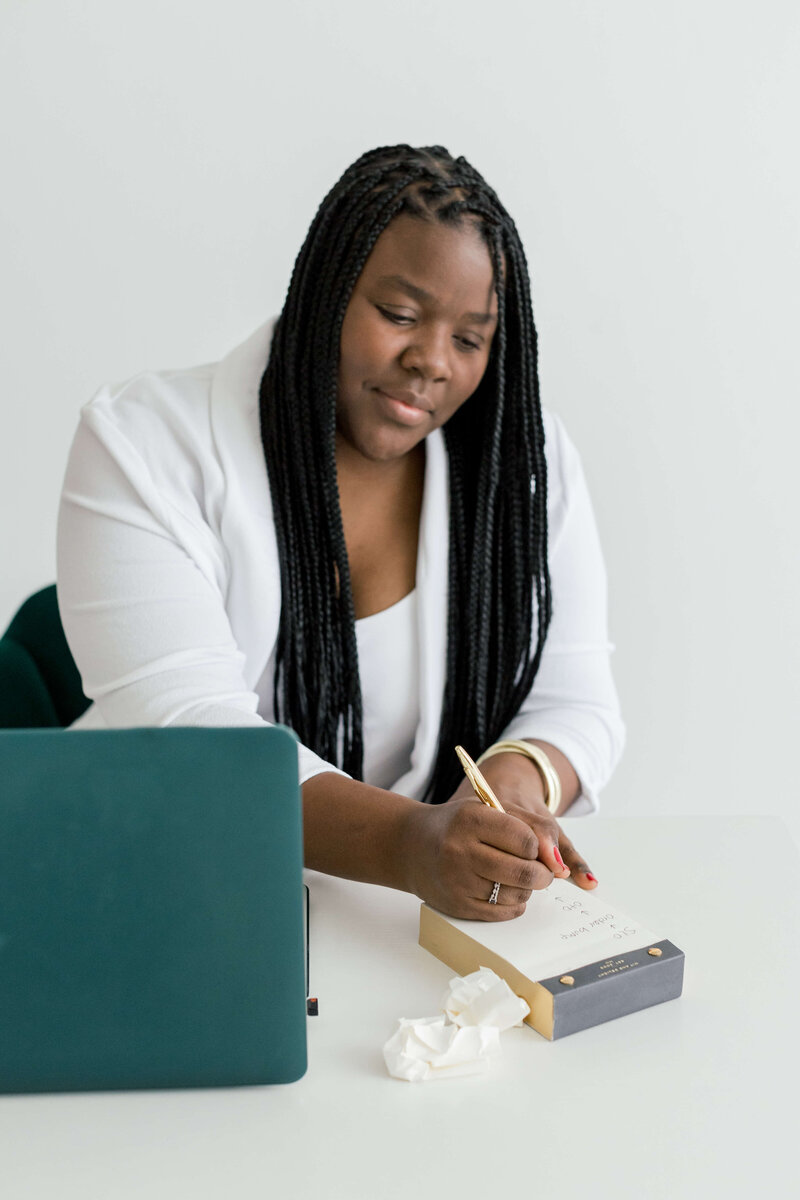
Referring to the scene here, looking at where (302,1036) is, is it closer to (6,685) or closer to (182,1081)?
(182,1081)

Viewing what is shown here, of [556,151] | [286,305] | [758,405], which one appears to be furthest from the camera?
[758,405]

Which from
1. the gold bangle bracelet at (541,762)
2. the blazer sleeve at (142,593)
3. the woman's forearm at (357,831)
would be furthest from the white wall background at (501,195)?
the woman's forearm at (357,831)

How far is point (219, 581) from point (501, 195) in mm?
1113

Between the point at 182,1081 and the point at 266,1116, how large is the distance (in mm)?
57

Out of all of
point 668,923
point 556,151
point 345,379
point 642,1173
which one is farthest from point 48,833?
point 556,151

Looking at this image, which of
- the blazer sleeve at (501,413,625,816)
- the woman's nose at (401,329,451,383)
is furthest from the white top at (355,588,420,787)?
the woman's nose at (401,329,451,383)

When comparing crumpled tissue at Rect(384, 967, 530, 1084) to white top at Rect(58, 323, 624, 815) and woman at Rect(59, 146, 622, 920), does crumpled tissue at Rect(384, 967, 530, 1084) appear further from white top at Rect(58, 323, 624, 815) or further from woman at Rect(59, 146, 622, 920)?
white top at Rect(58, 323, 624, 815)

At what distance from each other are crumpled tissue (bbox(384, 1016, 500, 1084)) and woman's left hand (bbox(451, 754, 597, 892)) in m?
0.17

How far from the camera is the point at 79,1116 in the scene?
2.50 ft

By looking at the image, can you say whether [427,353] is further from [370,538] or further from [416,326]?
[370,538]

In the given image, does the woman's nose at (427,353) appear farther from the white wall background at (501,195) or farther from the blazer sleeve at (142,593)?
the white wall background at (501,195)

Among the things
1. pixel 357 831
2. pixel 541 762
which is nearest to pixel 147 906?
pixel 357 831

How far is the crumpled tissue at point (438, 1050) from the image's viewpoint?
31.6 inches

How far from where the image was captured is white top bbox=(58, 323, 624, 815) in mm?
1212
